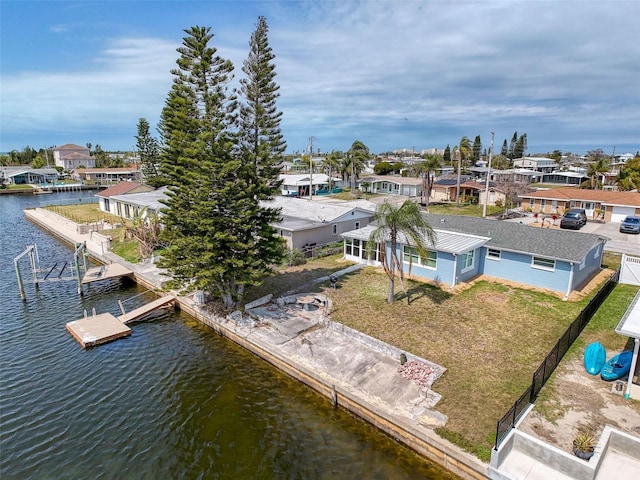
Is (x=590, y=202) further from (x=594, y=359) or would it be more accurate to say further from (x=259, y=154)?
(x=259, y=154)

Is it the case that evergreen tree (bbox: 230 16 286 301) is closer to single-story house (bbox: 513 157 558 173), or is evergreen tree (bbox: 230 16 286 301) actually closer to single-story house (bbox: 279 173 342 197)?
single-story house (bbox: 279 173 342 197)

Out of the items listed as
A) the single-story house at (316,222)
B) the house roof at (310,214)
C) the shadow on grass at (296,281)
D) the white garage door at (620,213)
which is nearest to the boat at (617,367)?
the shadow on grass at (296,281)

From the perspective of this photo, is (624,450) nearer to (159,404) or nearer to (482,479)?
(482,479)

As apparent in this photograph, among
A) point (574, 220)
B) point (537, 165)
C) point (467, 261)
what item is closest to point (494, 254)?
point (467, 261)

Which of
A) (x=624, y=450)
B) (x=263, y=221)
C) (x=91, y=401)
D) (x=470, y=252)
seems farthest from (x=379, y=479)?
(x=470, y=252)

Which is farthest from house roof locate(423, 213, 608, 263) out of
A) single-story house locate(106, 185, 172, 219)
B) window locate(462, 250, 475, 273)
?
→ single-story house locate(106, 185, 172, 219)
